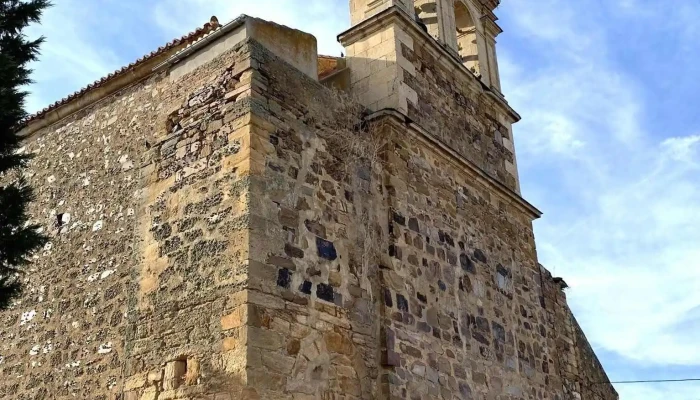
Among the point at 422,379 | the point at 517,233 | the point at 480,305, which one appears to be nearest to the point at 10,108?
the point at 422,379

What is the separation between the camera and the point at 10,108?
5613mm

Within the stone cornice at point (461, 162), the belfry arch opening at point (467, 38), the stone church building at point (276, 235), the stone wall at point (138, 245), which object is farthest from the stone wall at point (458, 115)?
the stone wall at point (138, 245)

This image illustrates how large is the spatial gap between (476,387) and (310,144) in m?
2.85

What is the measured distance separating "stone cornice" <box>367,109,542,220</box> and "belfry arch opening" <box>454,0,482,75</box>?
1705 millimetres

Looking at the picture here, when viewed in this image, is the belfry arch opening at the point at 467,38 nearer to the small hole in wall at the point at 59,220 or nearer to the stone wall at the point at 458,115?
the stone wall at the point at 458,115

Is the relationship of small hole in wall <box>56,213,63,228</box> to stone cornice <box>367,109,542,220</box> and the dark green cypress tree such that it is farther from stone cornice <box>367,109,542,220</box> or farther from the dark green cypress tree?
stone cornice <box>367,109,542,220</box>

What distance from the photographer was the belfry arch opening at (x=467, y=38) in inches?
374

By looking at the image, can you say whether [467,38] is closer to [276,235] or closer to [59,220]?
[276,235]

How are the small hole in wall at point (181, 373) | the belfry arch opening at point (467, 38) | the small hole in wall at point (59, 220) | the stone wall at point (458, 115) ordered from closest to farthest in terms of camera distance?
the small hole in wall at point (181, 373) → the small hole in wall at point (59, 220) → the stone wall at point (458, 115) → the belfry arch opening at point (467, 38)

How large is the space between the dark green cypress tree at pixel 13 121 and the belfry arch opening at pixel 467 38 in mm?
5243

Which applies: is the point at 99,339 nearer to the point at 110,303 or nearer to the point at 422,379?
the point at 110,303

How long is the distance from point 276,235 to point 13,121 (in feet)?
7.34

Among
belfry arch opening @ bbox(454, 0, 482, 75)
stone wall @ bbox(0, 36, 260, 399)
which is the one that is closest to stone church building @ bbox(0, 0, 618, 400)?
stone wall @ bbox(0, 36, 260, 399)

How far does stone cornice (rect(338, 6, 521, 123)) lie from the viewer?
7672 mm
